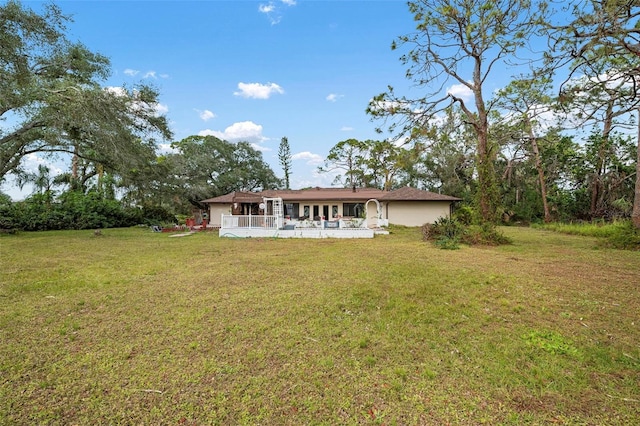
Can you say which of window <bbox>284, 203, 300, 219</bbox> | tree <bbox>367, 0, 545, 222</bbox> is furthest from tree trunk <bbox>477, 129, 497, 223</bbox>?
window <bbox>284, 203, 300, 219</bbox>

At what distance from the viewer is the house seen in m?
14.8

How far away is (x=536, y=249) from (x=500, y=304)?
7046mm

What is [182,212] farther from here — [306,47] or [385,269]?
[385,269]

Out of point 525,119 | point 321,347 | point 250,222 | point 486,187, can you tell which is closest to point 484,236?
point 486,187

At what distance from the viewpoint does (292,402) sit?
2.31m

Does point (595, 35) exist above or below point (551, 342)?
above

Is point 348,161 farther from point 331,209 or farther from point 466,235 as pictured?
point 466,235

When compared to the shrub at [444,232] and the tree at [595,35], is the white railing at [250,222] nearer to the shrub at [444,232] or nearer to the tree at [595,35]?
the shrub at [444,232]

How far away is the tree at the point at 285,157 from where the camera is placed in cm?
3856

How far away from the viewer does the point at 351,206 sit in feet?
72.3

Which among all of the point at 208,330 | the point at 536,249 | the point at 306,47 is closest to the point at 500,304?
the point at 208,330

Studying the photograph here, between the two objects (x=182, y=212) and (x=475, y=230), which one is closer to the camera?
(x=475, y=230)

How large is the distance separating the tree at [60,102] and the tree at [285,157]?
24529 mm

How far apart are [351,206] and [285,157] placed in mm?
19487
